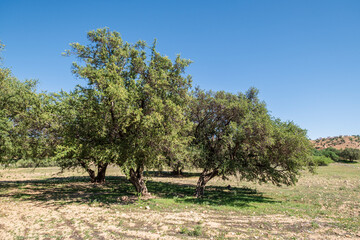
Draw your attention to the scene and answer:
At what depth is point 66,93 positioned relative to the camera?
17.1 metres

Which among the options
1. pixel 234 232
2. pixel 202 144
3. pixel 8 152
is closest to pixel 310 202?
pixel 202 144

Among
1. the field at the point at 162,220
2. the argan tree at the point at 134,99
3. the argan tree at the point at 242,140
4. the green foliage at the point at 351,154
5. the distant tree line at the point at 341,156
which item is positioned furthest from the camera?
the green foliage at the point at 351,154

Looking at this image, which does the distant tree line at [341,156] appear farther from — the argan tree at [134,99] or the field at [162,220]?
the argan tree at [134,99]

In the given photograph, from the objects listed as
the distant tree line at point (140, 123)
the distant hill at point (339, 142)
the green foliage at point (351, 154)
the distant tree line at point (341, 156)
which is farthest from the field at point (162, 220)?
the distant hill at point (339, 142)

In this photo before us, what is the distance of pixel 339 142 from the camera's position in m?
Answer: 125

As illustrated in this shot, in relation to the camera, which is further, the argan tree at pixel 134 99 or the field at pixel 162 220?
the argan tree at pixel 134 99

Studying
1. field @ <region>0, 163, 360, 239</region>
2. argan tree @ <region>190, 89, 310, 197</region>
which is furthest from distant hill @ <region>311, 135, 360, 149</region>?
field @ <region>0, 163, 360, 239</region>

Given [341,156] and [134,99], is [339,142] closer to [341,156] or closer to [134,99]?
[341,156]

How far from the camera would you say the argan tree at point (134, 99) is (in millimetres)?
15562

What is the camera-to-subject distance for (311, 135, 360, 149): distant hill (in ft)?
381

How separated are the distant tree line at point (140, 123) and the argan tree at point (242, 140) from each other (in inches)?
3.7

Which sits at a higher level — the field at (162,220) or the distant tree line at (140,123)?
the distant tree line at (140,123)

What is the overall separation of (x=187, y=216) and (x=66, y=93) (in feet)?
45.1

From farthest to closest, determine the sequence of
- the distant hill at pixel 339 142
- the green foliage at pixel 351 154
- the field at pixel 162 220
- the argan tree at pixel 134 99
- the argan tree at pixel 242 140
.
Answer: the distant hill at pixel 339 142, the green foliage at pixel 351 154, the argan tree at pixel 242 140, the argan tree at pixel 134 99, the field at pixel 162 220
